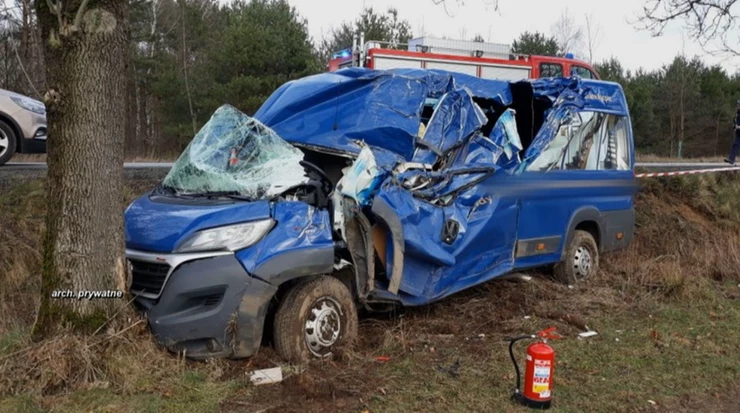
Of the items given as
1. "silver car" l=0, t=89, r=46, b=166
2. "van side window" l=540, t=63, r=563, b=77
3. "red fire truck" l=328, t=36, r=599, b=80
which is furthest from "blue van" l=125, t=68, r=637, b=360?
"van side window" l=540, t=63, r=563, b=77

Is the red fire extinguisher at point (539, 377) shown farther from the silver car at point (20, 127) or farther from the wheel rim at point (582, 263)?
the silver car at point (20, 127)

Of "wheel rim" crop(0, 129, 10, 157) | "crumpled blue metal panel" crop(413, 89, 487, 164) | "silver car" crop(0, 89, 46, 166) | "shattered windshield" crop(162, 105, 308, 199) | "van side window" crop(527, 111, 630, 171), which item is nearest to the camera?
"shattered windshield" crop(162, 105, 308, 199)

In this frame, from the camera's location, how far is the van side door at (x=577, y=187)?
679 centimetres

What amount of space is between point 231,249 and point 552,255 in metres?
3.98

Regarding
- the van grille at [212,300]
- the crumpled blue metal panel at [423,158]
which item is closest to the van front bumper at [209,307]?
the van grille at [212,300]

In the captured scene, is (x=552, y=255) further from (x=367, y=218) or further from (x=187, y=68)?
(x=187, y=68)

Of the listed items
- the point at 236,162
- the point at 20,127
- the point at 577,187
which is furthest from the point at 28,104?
the point at 577,187

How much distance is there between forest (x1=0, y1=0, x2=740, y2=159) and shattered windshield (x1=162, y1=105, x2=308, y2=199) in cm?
1126

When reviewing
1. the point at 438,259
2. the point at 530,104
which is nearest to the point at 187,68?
the point at 530,104

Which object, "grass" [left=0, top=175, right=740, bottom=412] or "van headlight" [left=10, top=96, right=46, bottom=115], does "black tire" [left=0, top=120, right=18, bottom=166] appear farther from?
"grass" [left=0, top=175, right=740, bottom=412]

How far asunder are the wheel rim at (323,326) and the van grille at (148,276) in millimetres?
1044

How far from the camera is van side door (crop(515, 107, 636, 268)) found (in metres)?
6.79

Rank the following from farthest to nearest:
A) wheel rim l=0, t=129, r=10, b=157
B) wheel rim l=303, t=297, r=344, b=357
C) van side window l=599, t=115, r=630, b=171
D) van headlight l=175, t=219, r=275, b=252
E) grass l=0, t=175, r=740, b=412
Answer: wheel rim l=0, t=129, r=10, b=157 → van side window l=599, t=115, r=630, b=171 → wheel rim l=303, t=297, r=344, b=357 → van headlight l=175, t=219, r=275, b=252 → grass l=0, t=175, r=740, b=412

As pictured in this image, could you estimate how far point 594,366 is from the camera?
16.1 feet
